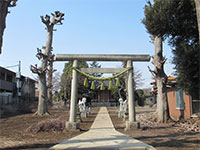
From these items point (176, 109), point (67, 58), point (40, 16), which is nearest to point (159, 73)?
point (176, 109)

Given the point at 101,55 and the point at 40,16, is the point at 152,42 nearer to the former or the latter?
the point at 101,55

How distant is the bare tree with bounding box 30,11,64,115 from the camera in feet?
51.6

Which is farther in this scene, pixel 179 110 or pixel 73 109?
pixel 179 110

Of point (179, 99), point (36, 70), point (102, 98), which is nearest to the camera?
point (179, 99)

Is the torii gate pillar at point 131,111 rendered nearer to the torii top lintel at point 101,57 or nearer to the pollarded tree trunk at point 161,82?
the torii top lintel at point 101,57

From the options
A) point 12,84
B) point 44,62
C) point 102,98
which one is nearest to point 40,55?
point 44,62

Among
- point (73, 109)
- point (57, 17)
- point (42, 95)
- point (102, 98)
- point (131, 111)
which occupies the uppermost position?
point (57, 17)

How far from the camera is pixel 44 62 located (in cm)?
1616

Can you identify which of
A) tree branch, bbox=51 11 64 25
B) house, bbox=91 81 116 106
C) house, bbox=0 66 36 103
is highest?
tree branch, bbox=51 11 64 25

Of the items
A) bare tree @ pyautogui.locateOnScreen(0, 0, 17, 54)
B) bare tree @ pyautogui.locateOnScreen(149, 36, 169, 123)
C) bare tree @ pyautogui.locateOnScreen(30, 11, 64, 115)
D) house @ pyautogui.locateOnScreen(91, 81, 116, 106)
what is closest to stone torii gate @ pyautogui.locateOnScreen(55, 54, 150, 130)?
bare tree @ pyautogui.locateOnScreen(149, 36, 169, 123)

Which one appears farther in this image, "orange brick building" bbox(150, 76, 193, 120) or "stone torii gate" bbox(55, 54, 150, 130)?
"orange brick building" bbox(150, 76, 193, 120)

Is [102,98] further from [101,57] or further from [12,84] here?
[101,57]

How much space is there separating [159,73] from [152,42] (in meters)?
2.26

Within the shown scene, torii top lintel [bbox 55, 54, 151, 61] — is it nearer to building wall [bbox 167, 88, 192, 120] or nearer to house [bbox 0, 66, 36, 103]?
building wall [bbox 167, 88, 192, 120]
